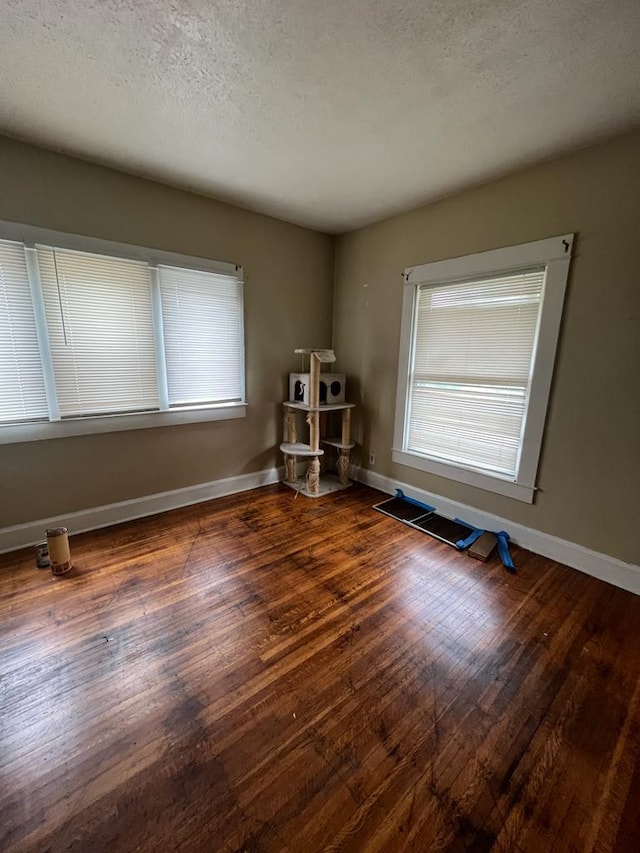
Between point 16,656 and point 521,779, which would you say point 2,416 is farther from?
point 521,779

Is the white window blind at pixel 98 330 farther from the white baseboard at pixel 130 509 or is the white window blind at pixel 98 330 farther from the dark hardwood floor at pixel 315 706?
the dark hardwood floor at pixel 315 706

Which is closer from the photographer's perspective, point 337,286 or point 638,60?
point 638,60

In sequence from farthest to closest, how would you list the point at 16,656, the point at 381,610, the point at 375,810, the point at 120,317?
the point at 120,317
the point at 381,610
the point at 16,656
the point at 375,810

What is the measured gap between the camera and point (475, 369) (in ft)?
8.76

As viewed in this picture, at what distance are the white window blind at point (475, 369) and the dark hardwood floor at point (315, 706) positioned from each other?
3.01 feet

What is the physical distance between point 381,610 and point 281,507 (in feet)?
4.68

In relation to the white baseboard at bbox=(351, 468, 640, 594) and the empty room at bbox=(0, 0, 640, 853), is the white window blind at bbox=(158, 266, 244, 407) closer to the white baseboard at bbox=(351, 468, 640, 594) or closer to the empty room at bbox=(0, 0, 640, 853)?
the empty room at bbox=(0, 0, 640, 853)

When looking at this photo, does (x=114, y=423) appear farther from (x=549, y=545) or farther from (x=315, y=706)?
(x=549, y=545)

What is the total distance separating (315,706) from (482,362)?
240 cm

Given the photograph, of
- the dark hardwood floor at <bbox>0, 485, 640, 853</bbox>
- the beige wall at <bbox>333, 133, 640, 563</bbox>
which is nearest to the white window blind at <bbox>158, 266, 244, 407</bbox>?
the dark hardwood floor at <bbox>0, 485, 640, 853</bbox>

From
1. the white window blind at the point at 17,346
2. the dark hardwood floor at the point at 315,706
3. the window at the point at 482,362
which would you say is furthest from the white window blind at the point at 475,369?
the white window blind at the point at 17,346

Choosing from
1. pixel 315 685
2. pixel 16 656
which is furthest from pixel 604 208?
pixel 16 656

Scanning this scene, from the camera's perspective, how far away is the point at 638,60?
1.40 meters

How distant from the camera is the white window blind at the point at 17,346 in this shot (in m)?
2.13
